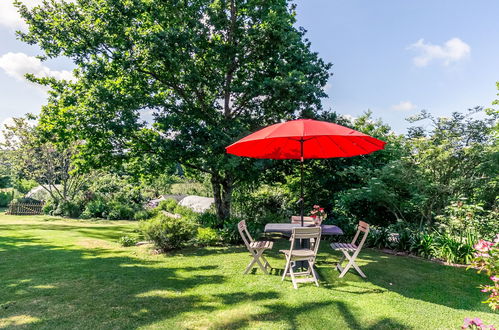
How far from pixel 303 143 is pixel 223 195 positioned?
19.4 ft

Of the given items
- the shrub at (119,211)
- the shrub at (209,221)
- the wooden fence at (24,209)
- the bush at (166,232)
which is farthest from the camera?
the wooden fence at (24,209)

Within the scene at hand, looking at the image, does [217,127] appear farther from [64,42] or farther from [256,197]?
[64,42]

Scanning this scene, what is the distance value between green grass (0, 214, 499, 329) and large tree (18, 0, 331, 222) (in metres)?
4.07

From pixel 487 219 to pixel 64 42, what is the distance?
46.9 feet

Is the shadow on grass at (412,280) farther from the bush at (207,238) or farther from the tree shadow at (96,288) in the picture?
the bush at (207,238)

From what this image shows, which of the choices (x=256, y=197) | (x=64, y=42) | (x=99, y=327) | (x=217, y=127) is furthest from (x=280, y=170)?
(x=64, y=42)

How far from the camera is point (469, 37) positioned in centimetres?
827

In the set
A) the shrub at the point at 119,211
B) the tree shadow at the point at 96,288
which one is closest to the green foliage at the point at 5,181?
the shrub at the point at 119,211

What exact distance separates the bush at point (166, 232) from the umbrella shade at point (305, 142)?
355cm

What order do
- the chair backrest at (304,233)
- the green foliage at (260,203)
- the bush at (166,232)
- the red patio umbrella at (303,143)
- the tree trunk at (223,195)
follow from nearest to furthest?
the red patio umbrella at (303,143)
the chair backrest at (304,233)
the bush at (166,232)
the tree trunk at (223,195)
the green foliage at (260,203)

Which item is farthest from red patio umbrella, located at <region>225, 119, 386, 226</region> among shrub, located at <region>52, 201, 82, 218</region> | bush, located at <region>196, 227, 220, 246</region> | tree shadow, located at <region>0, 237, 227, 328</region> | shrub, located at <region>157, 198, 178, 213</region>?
shrub, located at <region>52, 201, 82, 218</region>

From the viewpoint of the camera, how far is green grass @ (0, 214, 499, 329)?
12.1 feet

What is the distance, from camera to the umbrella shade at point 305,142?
14.5 ft

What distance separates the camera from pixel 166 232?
791 centimetres
